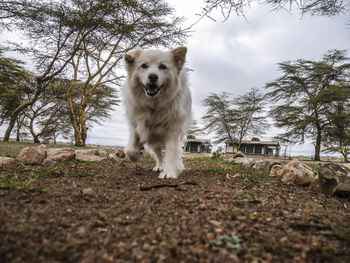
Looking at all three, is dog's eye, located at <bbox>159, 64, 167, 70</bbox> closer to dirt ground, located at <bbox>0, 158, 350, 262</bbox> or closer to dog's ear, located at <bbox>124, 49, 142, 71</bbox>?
dog's ear, located at <bbox>124, 49, 142, 71</bbox>

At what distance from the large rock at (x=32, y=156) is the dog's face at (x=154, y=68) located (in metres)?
2.35

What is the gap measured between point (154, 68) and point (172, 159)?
1.46m

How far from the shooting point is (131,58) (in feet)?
11.1

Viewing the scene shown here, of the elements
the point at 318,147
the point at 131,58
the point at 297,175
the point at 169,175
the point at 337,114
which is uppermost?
the point at 337,114

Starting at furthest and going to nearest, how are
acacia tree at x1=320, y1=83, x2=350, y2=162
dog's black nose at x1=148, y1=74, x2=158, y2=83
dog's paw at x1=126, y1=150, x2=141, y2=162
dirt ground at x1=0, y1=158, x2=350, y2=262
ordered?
acacia tree at x1=320, y1=83, x2=350, y2=162 < dog's paw at x1=126, y1=150, x2=141, y2=162 < dog's black nose at x1=148, y1=74, x2=158, y2=83 < dirt ground at x1=0, y1=158, x2=350, y2=262

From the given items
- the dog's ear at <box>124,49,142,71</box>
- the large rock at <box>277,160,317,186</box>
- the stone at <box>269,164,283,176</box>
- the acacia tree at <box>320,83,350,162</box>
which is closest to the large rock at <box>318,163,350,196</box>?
the large rock at <box>277,160,317,186</box>

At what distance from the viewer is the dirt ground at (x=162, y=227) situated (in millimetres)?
1159

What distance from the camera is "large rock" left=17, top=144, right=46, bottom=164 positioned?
3.81 meters

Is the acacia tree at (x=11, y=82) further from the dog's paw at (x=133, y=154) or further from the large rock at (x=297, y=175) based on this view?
the large rock at (x=297, y=175)

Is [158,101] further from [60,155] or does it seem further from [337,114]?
[337,114]

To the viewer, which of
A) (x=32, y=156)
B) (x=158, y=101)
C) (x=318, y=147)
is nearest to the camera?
(x=158, y=101)

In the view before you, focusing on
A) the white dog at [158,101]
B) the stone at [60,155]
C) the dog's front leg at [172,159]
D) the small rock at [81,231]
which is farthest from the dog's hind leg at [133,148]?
the small rock at [81,231]

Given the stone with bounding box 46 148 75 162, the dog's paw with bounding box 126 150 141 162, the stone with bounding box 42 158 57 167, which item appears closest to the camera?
the dog's paw with bounding box 126 150 141 162

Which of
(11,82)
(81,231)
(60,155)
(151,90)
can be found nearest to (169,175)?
(151,90)
